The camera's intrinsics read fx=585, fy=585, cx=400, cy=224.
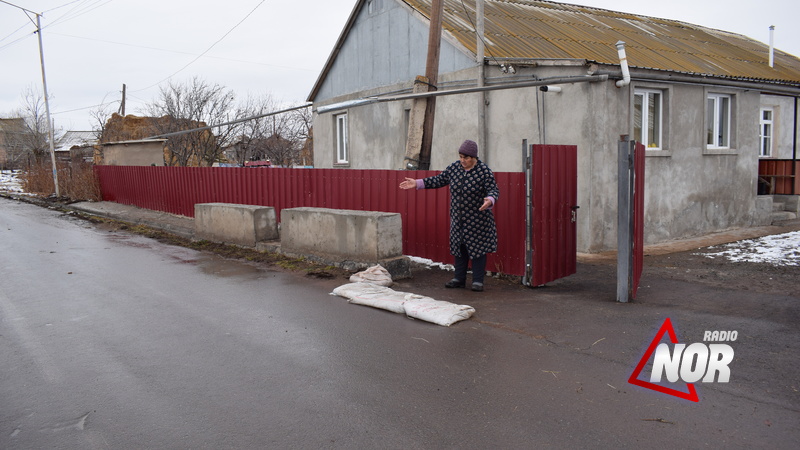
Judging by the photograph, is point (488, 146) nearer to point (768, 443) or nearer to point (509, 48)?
point (509, 48)

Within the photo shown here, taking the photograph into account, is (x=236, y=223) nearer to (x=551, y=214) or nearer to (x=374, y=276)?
(x=374, y=276)

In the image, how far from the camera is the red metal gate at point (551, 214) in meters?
7.67

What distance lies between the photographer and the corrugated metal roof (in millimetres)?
12258

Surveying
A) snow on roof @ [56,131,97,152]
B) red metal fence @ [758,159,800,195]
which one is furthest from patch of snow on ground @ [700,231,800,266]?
snow on roof @ [56,131,97,152]

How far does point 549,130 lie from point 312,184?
16.0 feet

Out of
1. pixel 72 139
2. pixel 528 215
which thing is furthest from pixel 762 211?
pixel 72 139

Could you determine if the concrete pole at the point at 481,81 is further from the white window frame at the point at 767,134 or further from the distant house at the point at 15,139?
the distant house at the point at 15,139

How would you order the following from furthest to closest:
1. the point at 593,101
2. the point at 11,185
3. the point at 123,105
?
the point at 123,105
the point at 11,185
the point at 593,101

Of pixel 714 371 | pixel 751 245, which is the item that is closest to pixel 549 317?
pixel 714 371

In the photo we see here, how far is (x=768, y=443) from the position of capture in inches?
134

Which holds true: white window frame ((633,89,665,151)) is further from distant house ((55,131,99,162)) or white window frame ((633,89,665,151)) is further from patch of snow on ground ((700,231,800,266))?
distant house ((55,131,99,162))

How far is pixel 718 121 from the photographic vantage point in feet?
44.6

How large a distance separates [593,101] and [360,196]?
459 centimetres

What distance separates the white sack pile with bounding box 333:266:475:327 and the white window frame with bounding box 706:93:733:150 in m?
9.63
